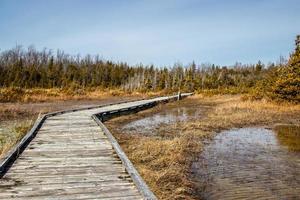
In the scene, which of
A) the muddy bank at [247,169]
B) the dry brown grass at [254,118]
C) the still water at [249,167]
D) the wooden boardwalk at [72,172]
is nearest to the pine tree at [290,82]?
the dry brown grass at [254,118]

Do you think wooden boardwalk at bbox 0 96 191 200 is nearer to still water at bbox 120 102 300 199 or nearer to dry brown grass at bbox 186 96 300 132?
still water at bbox 120 102 300 199

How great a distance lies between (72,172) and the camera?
23.1ft

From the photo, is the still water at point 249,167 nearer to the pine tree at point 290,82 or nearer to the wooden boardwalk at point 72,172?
the wooden boardwalk at point 72,172

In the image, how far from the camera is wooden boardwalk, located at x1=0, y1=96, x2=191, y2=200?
5757 millimetres

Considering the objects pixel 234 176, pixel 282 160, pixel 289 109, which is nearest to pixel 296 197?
pixel 234 176

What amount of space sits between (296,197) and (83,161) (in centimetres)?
421

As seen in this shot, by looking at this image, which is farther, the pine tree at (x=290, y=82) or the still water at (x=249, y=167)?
the pine tree at (x=290, y=82)

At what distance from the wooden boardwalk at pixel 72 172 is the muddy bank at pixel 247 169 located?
6.04 ft

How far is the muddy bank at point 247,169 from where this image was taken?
7664 millimetres

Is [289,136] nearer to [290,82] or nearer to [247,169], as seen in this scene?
[247,169]

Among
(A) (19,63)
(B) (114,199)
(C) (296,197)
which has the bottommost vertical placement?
(C) (296,197)

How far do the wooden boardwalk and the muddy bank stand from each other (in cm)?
184

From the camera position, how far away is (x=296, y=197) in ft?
24.2

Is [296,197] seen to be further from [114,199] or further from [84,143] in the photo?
[84,143]
